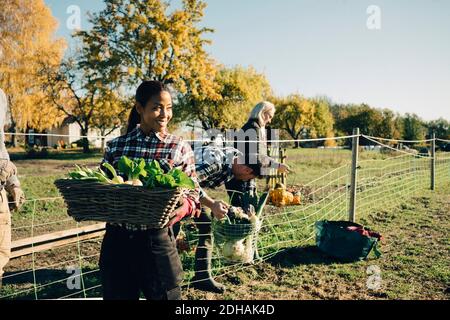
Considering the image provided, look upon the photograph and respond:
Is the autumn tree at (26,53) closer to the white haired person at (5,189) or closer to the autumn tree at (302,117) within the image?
the white haired person at (5,189)

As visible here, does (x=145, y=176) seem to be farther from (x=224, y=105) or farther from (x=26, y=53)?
(x=224, y=105)

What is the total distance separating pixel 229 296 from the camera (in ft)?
11.9

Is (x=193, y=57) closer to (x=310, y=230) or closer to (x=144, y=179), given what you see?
(x=310, y=230)

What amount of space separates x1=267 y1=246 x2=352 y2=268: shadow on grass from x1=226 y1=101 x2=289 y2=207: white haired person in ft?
3.45

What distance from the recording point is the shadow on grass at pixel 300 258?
4520mm

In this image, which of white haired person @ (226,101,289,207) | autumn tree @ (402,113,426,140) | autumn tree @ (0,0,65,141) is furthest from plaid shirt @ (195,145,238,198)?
autumn tree @ (402,113,426,140)

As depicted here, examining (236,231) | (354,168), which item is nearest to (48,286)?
(236,231)

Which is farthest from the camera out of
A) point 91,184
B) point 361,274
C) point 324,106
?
point 324,106

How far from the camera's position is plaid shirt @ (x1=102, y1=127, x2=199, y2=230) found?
205 cm

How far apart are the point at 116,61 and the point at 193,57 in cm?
487

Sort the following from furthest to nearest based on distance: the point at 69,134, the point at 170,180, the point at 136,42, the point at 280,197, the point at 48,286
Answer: the point at 69,134 < the point at 136,42 < the point at 280,197 < the point at 48,286 < the point at 170,180

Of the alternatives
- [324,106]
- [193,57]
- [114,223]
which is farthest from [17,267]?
[324,106]

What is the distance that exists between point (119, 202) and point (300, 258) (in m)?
3.46

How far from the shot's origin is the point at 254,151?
396cm
